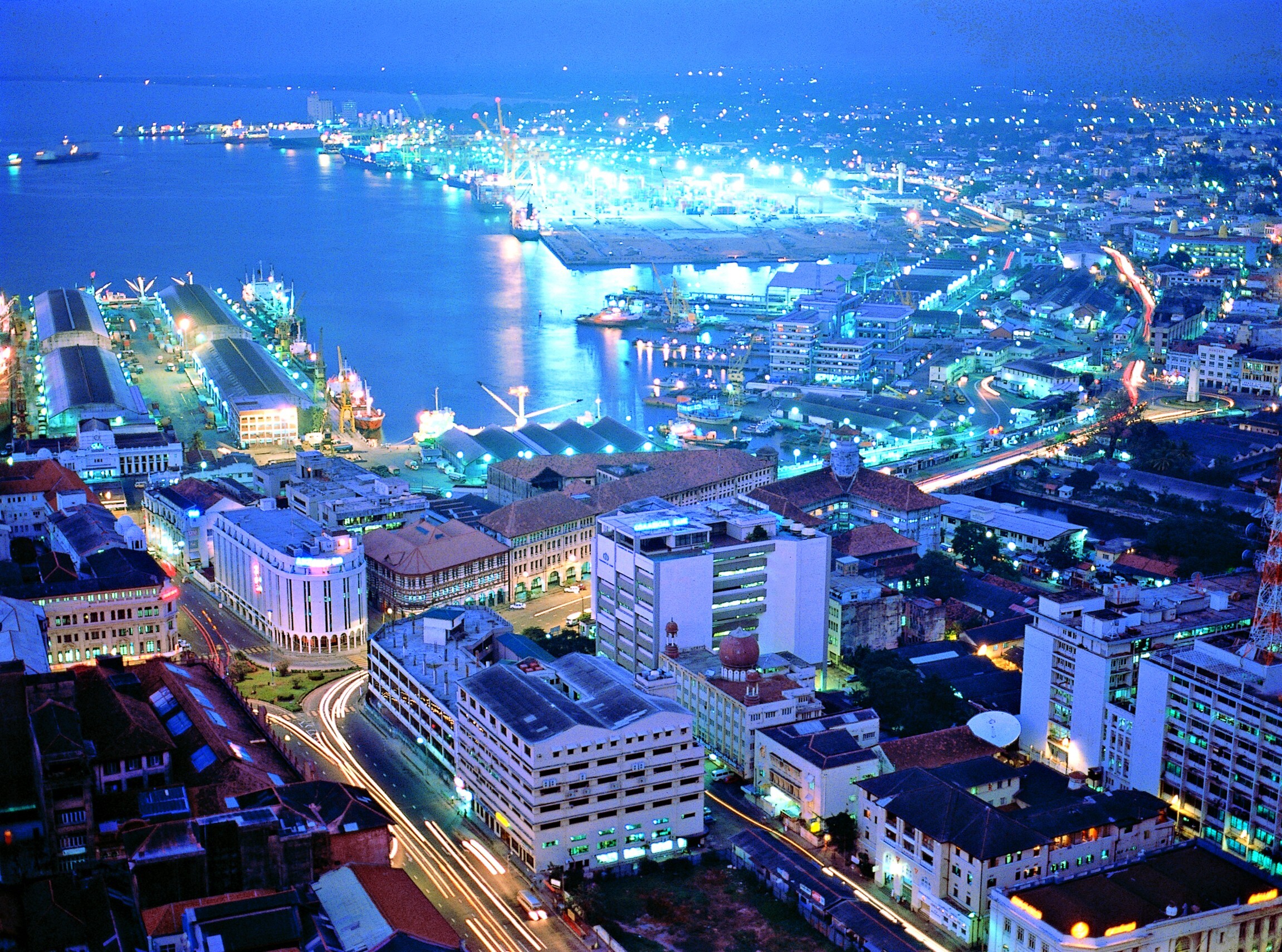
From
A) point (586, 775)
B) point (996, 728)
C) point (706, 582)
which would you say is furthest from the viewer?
point (706, 582)

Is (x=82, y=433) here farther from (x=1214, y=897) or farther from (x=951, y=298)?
(x=951, y=298)

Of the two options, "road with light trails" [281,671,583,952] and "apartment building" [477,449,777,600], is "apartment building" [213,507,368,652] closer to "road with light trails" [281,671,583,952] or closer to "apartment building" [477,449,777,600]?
"road with light trails" [281,671,583,952]

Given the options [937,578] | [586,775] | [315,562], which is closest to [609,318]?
[937,578]

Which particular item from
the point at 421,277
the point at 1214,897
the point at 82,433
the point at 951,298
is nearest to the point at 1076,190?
the point at 951,298

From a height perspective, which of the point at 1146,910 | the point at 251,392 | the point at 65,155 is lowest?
the point at 1146,910

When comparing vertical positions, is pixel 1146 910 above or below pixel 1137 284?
below

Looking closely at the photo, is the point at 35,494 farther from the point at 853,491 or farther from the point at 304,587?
the point at 853,491

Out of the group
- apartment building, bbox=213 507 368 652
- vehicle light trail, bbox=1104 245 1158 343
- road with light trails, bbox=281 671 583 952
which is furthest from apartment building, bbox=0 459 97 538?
vehicle light trail, bbox=1104 245 1158 343

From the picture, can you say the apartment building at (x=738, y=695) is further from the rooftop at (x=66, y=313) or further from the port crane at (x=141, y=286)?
the port crane at (x=141, y=286)
